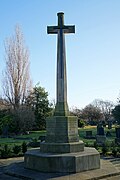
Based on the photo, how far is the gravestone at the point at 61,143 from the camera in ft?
32.0

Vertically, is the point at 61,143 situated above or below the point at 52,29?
below

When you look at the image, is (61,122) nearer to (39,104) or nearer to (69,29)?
(69,29)

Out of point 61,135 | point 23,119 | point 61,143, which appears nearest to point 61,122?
point 61,135

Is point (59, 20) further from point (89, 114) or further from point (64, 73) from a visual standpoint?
point (89, 114)

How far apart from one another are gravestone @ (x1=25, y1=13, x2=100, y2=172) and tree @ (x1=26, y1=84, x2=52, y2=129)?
35.9 metres

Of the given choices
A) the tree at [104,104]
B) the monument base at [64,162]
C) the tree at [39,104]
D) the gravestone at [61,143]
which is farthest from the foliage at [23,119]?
the tree at [104,104]

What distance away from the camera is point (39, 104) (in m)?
48.3

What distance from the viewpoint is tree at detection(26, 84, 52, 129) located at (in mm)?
47344

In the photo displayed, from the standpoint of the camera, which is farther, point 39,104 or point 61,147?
point 39,104

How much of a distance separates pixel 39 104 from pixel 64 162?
1525 inches

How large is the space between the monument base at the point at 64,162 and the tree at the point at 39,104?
1458 inches

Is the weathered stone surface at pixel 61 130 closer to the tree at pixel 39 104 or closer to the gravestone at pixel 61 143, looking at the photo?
the gravestone at pixel 61 143

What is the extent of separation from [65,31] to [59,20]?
611 mm

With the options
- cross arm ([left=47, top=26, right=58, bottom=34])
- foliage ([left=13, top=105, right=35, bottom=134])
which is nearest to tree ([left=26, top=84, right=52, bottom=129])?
foliage ([left=13, top=105, right=35, bottom=134])
